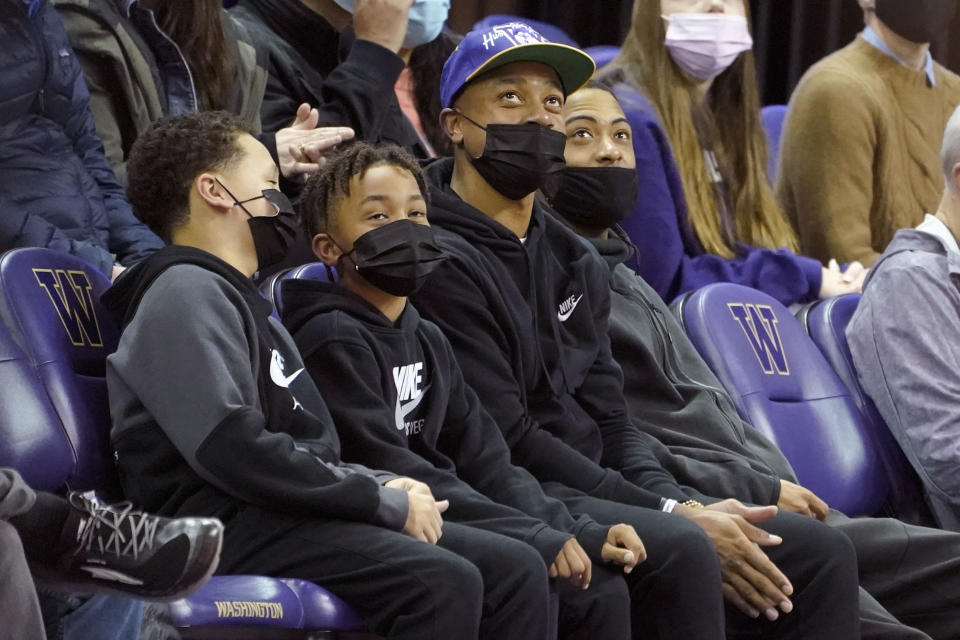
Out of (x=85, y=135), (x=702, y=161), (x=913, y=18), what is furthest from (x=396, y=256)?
(x=913, y=18)

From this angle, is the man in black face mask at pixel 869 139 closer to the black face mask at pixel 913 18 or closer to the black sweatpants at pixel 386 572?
the black face mask at pixel 913 18

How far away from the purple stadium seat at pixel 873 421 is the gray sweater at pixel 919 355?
0.04 m

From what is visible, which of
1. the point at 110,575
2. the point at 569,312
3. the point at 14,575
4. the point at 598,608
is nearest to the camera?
the point at 14,575

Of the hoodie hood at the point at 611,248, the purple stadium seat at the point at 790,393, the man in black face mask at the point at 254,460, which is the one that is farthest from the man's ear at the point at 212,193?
the purple stadium seat at the point at 790,393

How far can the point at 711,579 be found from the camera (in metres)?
2.57

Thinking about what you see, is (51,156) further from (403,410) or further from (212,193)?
(403,410)

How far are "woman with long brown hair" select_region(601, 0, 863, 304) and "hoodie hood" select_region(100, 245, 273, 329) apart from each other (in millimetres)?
1502

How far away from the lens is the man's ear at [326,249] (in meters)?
2.65

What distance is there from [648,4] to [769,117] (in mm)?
1158

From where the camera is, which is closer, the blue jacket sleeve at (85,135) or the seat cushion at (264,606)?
the seat cushion at (264,606)

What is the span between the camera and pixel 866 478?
336 centimetres

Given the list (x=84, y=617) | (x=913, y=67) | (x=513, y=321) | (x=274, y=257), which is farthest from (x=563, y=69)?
(x=913, y=67)

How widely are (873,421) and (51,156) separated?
72.8 inches

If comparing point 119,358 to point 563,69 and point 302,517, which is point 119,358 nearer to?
point 302,517
